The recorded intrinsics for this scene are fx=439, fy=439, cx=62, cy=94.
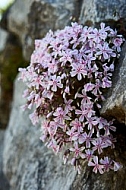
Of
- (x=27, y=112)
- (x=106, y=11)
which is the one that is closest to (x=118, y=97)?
(x=106, y=11)

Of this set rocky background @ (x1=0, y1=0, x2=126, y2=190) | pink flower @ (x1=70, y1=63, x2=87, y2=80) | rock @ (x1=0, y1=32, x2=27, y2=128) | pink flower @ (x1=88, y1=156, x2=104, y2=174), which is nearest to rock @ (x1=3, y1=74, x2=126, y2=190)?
rocky background @ (x1=0, y1=0, x2=126, y2=190)

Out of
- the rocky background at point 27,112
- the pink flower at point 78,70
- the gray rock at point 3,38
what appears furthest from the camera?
the gray rock at point 3,38

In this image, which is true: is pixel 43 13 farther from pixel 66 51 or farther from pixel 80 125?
pixel 80 125

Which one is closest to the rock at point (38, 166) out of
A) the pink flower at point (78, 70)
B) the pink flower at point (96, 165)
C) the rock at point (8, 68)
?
the pink flower at point (96, 165)

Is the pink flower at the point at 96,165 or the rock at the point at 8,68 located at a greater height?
the rock at the point at 8,68

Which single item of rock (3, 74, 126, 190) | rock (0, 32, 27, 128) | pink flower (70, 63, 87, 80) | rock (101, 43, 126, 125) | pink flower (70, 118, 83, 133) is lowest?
rock (3, 74, 126, 190)

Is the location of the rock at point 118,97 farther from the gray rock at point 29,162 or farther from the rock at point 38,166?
the gray rock at point 29,162

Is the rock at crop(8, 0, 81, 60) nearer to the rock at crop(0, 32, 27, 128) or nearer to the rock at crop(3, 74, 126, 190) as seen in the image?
the rock at crop(3, 74, 126, 190)
